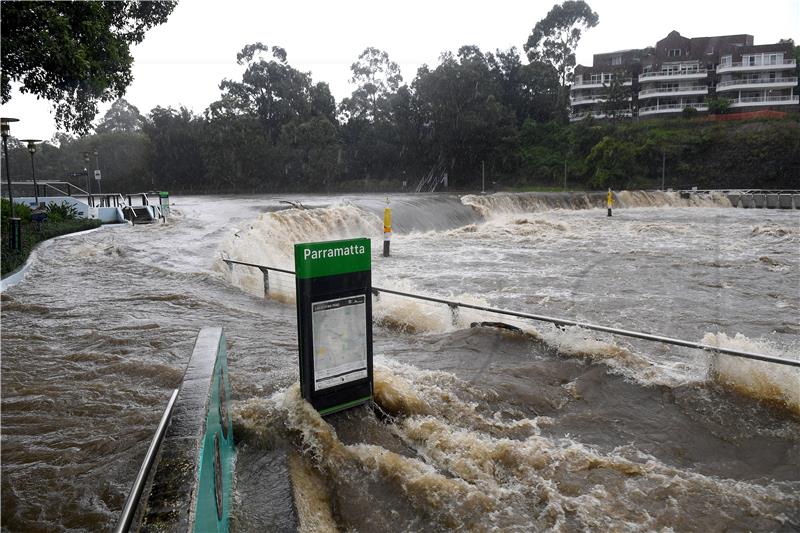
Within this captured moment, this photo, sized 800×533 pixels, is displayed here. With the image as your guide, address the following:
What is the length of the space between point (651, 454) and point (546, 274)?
976 centimetres

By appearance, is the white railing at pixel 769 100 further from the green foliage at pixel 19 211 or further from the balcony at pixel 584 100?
the green foliage at pixel 19 211

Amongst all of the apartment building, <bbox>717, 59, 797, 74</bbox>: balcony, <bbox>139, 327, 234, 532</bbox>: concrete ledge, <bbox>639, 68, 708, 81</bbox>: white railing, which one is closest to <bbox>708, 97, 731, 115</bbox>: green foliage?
the apartment building

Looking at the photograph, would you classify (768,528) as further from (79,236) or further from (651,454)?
(79,236)

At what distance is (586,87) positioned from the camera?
2648 inches

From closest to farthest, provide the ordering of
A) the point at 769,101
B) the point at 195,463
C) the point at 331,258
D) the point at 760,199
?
the point at 195,463
the point at 331,258
the point at 760,199
the point at 769,101

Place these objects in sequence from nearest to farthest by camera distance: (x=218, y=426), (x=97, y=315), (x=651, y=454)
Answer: (x=218, y=426)
(x=651, y=454)
(x=97, y=315)

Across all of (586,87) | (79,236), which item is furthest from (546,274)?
(586,87)

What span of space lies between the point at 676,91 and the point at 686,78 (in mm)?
1925

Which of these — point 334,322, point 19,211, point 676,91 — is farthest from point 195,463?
point 676,91

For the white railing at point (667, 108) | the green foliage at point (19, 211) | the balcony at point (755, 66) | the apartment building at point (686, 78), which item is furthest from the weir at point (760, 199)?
the green foliage at point (19, 211)

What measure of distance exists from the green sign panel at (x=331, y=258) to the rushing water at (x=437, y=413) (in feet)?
3.27

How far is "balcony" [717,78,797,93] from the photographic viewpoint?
196 ft

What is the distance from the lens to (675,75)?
64062 mm

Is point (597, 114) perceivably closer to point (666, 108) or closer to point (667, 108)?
point (666, 108)
